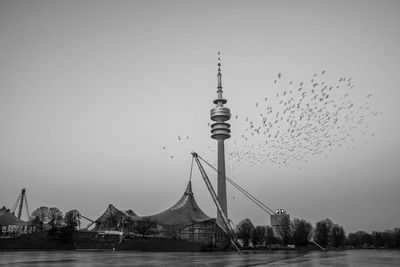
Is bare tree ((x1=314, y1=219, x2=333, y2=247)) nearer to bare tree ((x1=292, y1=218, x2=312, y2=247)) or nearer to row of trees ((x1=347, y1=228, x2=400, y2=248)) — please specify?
bare tree ((x1=292, y1=218, x2=312, y2=247))

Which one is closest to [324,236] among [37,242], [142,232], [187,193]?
[187,193]

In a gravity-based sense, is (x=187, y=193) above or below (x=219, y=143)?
below

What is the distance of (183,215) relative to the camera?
113 meters

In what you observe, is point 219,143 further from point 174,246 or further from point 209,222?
point 174,246

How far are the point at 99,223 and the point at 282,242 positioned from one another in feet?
194

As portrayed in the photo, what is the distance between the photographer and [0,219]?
112438 millimetres

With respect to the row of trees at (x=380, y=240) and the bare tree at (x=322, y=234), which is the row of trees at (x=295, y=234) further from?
the row of trees at (x=380, y=240)

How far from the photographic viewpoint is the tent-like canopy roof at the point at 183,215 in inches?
4270

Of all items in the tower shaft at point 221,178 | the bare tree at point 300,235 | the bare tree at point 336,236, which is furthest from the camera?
the tower shaft at point 221,178

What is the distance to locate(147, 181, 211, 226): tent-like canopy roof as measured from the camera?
10847cm

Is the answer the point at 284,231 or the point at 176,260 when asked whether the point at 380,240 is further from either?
the point at 176,260

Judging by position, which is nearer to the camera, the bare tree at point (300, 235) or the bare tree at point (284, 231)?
the bare tree at point (284, 231)

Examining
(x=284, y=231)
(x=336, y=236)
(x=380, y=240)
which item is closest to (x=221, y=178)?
(x=284, y=231)

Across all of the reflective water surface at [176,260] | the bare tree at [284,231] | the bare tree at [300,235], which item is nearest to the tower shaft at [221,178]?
the bare tree at [300,235]
